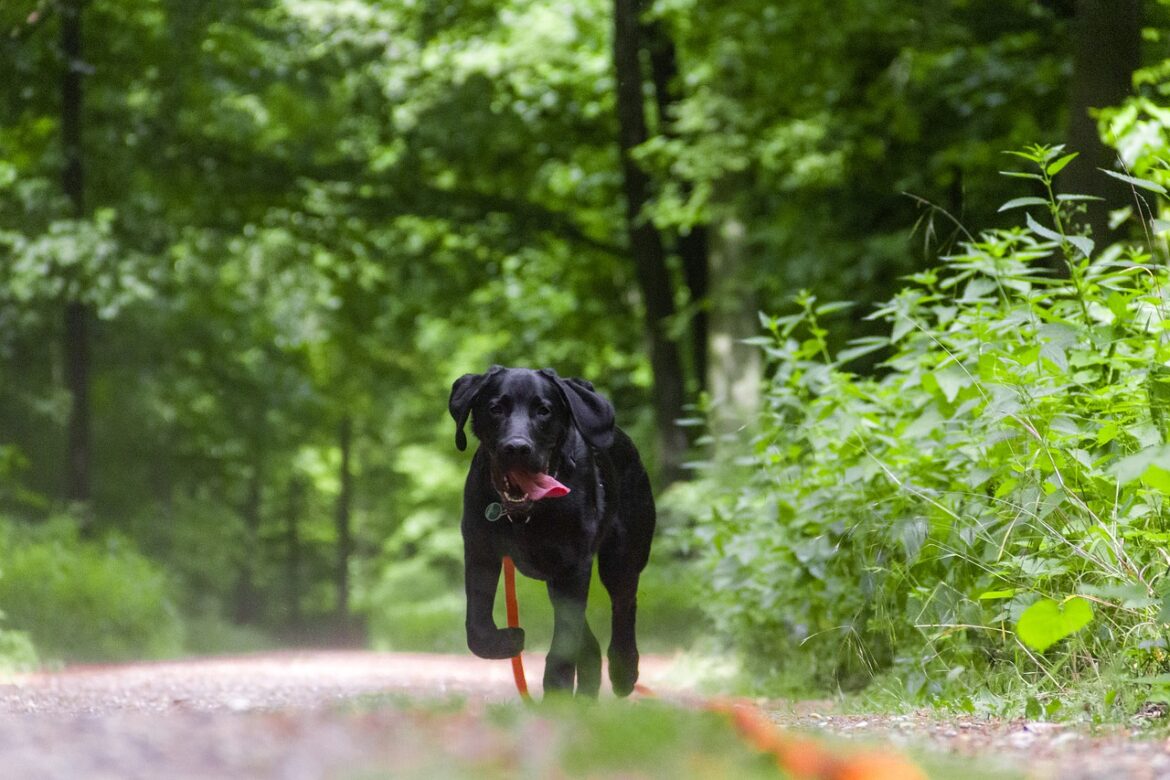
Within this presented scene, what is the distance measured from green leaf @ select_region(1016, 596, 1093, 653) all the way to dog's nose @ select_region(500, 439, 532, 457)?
2.11 m

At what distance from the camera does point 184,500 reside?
29688mm

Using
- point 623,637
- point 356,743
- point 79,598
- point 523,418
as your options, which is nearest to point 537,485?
point 523,418

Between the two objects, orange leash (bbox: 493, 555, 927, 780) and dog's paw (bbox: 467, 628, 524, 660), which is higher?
orange leash (bbox: 493, 555, 927, 780)

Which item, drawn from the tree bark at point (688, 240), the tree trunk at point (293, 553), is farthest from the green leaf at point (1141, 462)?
the tree trunk at point (293, 553)

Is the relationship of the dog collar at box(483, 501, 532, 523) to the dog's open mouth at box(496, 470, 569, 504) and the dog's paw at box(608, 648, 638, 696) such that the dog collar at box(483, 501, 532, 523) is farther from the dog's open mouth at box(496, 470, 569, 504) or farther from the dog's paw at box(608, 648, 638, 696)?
the dog's paw at box(608, 648, 638, 696)

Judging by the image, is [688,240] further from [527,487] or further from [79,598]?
[527,487]

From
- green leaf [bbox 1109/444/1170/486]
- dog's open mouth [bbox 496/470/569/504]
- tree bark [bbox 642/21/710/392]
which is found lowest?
dog's open mouth [bbox 496/470/569/504]

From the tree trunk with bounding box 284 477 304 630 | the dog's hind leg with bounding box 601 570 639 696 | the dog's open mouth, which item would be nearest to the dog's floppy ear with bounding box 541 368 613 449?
the dog's open mouth

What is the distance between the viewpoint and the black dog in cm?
597

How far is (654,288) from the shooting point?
1930cm

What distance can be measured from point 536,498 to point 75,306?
15.1 metres

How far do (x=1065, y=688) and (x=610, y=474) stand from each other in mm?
2313

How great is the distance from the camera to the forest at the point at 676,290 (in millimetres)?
6363

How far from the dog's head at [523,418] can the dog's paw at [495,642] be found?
1.87ft
